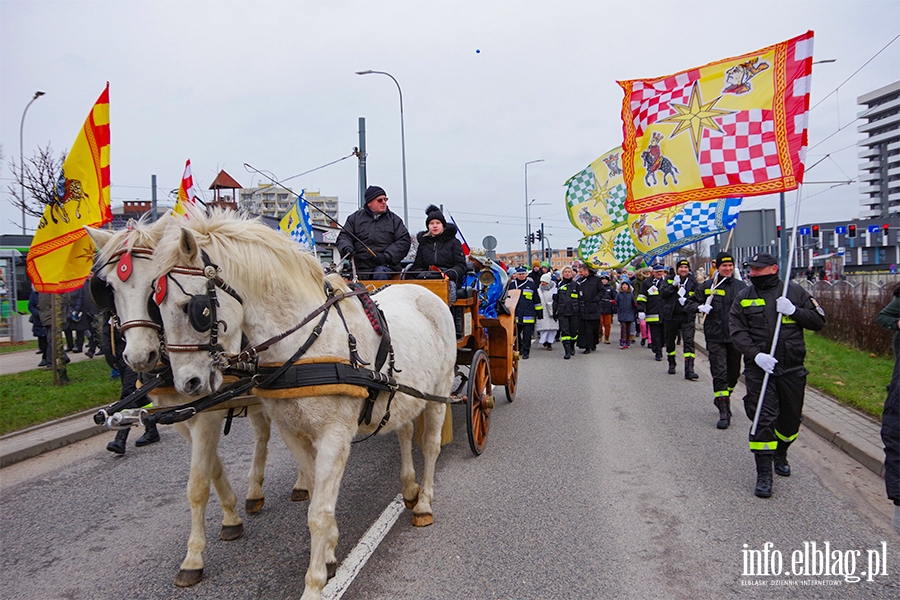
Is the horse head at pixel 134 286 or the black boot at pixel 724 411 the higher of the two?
the horse head at pixel 134 286

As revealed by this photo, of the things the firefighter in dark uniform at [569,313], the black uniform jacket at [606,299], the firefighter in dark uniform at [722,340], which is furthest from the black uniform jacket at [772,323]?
the black uniform jacket at [606,299]

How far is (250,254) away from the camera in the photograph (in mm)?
3166

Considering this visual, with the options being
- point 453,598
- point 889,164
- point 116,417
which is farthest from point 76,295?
point 889,164

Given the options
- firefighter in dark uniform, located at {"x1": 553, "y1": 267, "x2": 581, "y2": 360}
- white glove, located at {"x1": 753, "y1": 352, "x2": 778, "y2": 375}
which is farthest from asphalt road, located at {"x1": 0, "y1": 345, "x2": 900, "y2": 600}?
firefighter in dark uniform, located at {"x1": 553, "y1": 267, "x2": 581, "y2": 360}

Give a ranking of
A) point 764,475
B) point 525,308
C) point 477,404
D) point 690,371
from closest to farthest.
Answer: point 764,475, point 477,404, point 690,371, point 525,308

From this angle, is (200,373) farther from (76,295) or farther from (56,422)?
(76,295)

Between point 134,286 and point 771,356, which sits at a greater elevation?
point 134,286

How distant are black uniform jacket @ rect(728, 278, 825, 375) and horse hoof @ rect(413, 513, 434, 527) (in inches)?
120

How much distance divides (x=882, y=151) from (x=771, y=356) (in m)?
137

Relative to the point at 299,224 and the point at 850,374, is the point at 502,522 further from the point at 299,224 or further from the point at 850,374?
the point at 299,224

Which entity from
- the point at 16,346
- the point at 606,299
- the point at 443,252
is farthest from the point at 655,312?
the point at 16,346

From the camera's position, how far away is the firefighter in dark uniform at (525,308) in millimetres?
13609

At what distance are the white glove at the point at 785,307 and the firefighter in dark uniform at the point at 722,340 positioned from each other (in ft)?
6.78

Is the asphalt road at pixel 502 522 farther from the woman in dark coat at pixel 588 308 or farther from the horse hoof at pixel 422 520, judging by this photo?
the woman in dark coat at pixel 588 308
